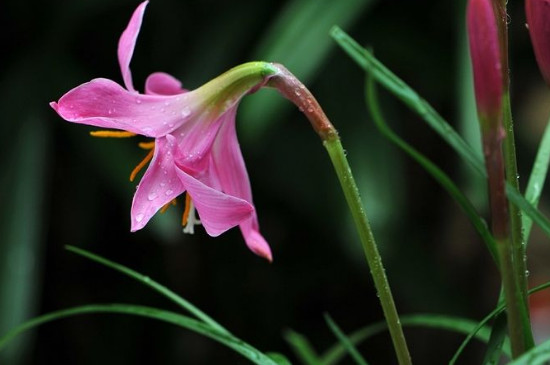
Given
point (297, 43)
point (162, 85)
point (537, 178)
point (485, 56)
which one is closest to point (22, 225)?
point (297, 43)

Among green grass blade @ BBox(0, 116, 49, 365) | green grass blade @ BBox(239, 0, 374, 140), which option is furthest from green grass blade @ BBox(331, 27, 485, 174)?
green grass blade @ BBox(0, 116, 49, 365)

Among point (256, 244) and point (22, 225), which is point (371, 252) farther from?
point (22, 225)

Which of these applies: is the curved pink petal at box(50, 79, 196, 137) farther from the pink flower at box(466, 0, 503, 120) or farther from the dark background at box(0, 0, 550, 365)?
the dark background at box(0, 0, 550, 365)

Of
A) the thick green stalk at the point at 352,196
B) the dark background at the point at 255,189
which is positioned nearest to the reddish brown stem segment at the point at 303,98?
the thick green stalk at the point at 352,196

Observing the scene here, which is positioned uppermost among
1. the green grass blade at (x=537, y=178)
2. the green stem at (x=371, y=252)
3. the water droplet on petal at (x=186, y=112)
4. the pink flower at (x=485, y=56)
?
the water droplet on petal at (x=186, y=112)

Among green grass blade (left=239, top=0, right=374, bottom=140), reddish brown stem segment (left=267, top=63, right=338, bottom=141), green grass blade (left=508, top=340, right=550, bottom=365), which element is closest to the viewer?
green grass blade (left=508, top=340, right=550, bottom=365)

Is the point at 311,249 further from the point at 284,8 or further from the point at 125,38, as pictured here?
the point at 125,38

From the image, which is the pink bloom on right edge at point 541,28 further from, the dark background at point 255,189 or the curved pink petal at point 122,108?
the dark background at point 255,189
